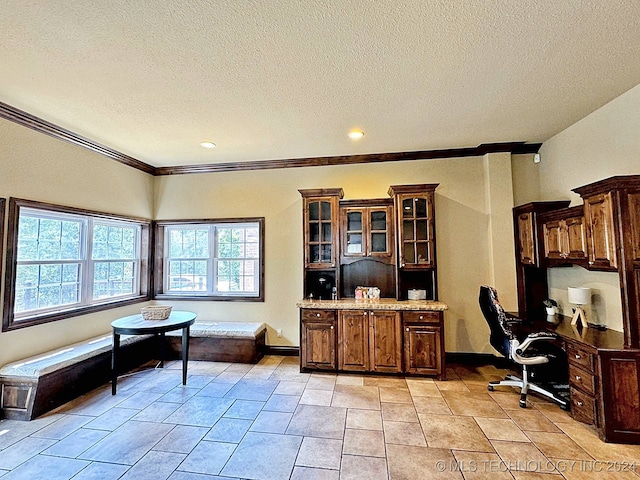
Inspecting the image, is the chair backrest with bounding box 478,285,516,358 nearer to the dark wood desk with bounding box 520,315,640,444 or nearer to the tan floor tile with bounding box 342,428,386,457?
the dark wood desk with bounding box 520,315,640,444

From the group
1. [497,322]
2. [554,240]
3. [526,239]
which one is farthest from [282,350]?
[554,240]

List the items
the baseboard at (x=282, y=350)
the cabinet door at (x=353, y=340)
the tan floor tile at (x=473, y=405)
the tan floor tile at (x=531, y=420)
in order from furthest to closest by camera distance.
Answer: the baseboard at (x=282, y=350), the cabinet door at (x=353, y=340), the tan floor tile at (x=473, y=405), the tan floor tile at (x=531, y=420)

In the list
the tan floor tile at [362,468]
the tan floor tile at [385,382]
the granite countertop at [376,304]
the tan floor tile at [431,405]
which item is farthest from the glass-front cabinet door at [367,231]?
the tan floor tile at [362,468]

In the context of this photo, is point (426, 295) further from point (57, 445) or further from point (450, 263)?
point (57, 445)

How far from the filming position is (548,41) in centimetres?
221

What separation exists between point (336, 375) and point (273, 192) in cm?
279

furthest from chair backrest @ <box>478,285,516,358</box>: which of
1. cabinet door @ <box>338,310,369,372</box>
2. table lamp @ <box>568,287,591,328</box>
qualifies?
cabinet door @ <box>338,310,369,372</box>

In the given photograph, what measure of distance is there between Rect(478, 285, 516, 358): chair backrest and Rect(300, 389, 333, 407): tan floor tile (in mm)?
1915

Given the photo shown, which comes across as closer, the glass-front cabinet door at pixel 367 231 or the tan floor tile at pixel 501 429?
the tan floor tile at pixel 501 429

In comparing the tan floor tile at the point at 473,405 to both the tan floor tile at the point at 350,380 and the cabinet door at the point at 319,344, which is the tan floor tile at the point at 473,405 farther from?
the cabinet door at the point at 319,344

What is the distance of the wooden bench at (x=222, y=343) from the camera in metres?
4.45

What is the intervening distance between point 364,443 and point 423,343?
163 centimetres

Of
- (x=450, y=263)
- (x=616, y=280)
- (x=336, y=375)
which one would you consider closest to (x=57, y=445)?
(x=336, y=375)

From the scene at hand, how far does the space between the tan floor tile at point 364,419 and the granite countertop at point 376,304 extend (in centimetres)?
121
